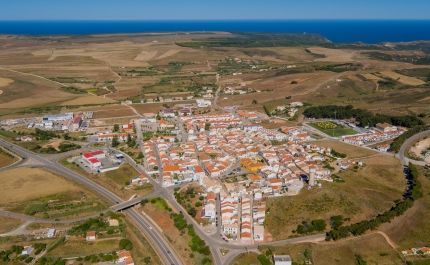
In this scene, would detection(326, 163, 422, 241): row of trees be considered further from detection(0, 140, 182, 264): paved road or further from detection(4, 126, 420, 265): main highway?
detection(0, 140, 182, 264): paved road

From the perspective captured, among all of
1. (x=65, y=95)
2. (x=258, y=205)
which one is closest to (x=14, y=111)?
(x=65, y=95)

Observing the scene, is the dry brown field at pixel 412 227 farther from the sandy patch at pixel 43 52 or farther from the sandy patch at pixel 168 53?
the sandy patch at pixel 43 52

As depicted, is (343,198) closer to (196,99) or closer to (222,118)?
(222,118)

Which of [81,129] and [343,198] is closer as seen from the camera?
[343,198]

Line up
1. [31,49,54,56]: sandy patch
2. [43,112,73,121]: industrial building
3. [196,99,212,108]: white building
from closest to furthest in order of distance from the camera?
[43,112,73,121]: industrial building < [196,99,212,108]: white building < [31,49,54,56]: sandy patch

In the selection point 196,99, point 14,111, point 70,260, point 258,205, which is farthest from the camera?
point 196,99

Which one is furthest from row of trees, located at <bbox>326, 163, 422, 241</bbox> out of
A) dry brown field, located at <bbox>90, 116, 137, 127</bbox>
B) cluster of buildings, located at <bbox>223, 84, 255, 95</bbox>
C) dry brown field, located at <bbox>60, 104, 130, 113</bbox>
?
dry brown field, located at <bbox>60, 104, 130, 113</bbox>

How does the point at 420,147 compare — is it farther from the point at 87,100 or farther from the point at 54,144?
the point at 87,100
